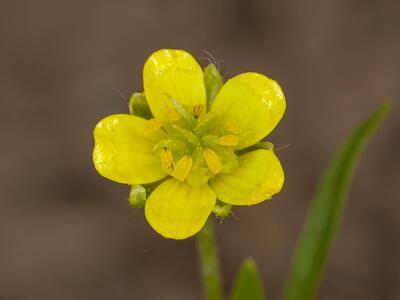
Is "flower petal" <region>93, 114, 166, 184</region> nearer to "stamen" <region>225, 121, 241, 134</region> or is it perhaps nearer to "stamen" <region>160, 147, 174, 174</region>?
"stamen" <region>160, 147, 174, 174</region>

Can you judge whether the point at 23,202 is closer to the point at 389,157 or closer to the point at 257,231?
the point at 257,231

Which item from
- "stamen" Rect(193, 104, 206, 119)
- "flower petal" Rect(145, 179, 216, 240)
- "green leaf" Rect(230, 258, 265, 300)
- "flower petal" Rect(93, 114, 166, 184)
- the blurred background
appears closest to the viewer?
"flower petal" Rect(145, 179, 216, 240)

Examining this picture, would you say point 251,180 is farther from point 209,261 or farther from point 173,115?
point 209,261

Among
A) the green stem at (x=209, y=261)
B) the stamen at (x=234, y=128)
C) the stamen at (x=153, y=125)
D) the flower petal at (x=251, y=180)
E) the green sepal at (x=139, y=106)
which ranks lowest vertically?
the green stem at (x=209, y=261)

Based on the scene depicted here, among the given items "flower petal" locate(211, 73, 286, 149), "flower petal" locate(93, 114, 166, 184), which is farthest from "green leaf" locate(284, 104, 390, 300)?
"flower petal" locate(93, 114, 166, 184)

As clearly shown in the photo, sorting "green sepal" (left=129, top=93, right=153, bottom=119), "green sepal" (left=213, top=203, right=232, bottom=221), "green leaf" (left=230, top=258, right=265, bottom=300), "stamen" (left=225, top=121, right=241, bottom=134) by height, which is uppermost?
"green sepal" (left=129, top=93, right=153, bottom=119)

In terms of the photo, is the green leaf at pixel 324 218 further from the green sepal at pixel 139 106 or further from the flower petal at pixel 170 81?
the green sepal at pixel 139 106

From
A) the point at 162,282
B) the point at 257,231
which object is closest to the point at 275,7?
the point at 257,231

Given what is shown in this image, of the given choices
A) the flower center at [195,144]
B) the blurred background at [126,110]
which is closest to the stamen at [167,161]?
the flower center at [195,144]
